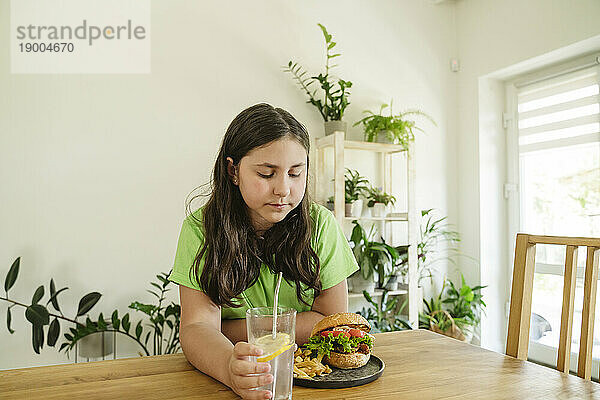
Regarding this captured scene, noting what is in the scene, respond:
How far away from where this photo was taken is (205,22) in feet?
9.12

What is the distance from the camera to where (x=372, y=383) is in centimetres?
99

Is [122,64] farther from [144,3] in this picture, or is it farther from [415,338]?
[415,338]

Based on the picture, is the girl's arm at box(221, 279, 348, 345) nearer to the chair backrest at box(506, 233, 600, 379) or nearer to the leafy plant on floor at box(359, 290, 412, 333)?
the chair backrest at box(506, 233, 600, 379)

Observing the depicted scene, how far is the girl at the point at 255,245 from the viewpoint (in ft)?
3.80

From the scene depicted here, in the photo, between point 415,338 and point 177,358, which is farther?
point 415,338

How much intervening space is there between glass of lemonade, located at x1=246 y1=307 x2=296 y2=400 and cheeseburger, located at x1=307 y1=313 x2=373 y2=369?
0.18 meters

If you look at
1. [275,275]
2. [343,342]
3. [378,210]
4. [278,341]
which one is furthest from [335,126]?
[278,341]

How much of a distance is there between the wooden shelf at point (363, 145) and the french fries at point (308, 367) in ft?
6.17

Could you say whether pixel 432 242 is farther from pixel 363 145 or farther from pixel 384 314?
pixel 363 145

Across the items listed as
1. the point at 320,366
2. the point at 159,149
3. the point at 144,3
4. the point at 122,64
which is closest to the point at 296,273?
the point at 320,366

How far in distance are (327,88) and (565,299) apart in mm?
1955

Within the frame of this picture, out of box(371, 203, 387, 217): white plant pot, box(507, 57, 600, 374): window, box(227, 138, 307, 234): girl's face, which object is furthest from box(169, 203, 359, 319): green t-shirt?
box(507, 57, 600, 374): window

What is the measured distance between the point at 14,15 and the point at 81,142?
70cm

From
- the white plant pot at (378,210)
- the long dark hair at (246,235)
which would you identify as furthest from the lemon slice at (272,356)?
the white plant pot at (378,210)
